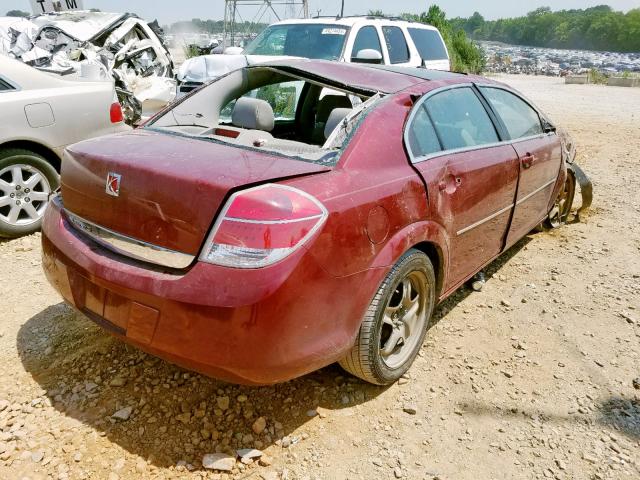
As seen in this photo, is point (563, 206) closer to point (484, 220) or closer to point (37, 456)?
point (484, 220)

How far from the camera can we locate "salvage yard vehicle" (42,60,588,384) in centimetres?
181

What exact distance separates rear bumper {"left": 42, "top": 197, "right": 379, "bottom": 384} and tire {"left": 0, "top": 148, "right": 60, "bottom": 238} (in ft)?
8.16

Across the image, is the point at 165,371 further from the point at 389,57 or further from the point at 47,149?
the point at 389,57

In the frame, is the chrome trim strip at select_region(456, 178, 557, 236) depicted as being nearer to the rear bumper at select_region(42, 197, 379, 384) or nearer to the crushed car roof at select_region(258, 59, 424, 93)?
the crushed car roof at select_region(258, 59, 424, 93)

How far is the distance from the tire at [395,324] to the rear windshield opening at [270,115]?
0.64 m

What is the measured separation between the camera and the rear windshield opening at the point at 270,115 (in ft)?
7.77

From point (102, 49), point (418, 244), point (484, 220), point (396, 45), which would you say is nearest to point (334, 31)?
point (396, 45)

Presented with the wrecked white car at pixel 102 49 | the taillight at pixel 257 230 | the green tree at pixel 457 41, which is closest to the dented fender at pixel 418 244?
the taillight at pixel 257 230

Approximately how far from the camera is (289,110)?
4094 millimetres

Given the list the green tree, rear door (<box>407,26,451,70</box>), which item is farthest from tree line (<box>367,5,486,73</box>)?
→ rear door (<box>407,26,451,70</box>)

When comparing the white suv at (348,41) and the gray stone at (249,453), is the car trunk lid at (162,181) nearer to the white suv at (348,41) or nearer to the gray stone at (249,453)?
the gray stone at (249,453)

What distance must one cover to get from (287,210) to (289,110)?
2466 mm

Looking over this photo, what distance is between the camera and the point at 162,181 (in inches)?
76.7

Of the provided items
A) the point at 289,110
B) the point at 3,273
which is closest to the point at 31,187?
the point at 3,273
